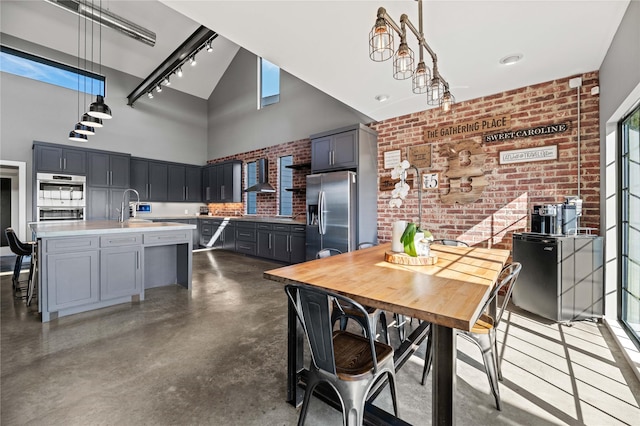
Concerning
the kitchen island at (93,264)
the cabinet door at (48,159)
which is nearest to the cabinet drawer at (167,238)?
the kitchen island at (93,264)

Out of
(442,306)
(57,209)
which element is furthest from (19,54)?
(442,306)

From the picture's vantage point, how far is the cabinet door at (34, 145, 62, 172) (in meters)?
5.51

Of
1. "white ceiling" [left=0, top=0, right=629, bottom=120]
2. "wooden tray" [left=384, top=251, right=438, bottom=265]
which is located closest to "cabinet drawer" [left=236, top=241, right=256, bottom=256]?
"white ceiling" [left=0, top=0, right=629, bottom=120]

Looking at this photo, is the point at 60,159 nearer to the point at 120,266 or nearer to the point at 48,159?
the point at 48,159

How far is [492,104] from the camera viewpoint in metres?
3.65

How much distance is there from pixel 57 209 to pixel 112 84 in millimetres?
3348

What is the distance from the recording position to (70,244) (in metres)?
2.95

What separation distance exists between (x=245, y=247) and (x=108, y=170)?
358 centimetres

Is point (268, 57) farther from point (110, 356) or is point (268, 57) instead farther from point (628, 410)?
point (628, 410)

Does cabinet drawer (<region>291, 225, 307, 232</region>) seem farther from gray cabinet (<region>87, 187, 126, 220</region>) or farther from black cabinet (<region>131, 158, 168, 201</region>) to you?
black cabinet (<region>131, 158, 168, 201</region>)

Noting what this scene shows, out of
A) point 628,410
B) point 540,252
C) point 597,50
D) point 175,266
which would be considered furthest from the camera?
point 175,266

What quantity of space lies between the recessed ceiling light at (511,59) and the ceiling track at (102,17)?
18.5ft

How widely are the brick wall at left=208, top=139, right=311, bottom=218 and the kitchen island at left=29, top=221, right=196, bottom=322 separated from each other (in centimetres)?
274

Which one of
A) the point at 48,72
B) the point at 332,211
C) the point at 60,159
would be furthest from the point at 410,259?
the point at 48,72
